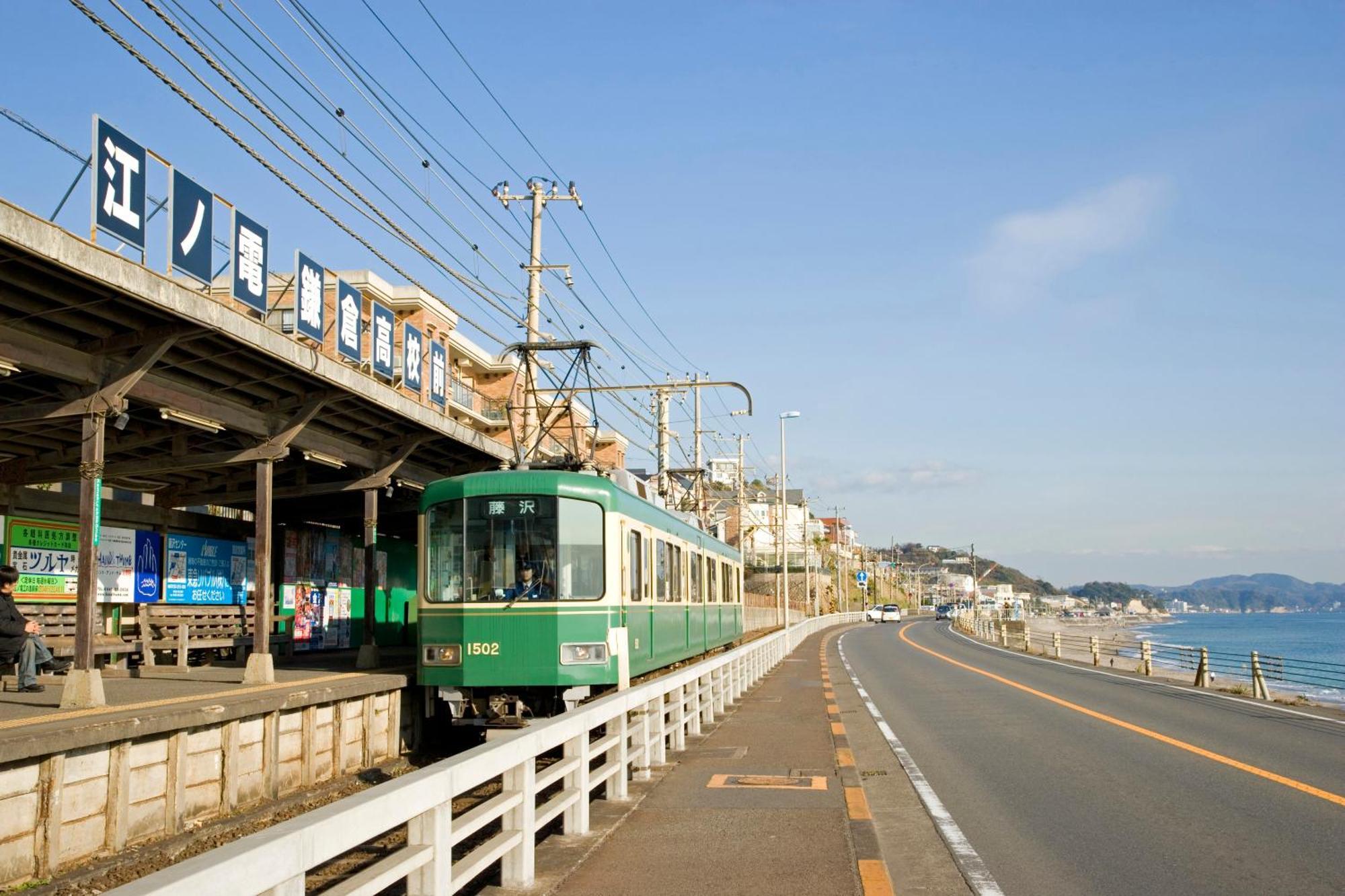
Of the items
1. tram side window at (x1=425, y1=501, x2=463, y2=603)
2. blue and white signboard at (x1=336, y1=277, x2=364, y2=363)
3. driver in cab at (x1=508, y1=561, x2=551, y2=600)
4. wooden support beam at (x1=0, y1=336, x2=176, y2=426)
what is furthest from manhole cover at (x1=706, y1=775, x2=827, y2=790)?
blue and white signboard at (x1=336, y1=277, x2=364, y2=363)

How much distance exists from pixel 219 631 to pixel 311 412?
6390 millimetres

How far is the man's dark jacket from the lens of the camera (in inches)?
495

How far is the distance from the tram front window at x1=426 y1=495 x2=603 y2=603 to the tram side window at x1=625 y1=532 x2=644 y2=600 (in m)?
1.15

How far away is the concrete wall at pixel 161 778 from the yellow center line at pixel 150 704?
62 centimetres

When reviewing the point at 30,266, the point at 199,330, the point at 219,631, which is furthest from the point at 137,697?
the point at 219,631

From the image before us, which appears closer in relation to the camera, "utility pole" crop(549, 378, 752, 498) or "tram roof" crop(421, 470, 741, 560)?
"tram roof" crop(421, 470, 741, 560)

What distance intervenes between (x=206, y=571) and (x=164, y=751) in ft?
35.0

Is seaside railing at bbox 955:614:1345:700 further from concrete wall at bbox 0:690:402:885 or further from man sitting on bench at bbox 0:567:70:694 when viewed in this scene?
man sitting on bench at bbox 0:567:70:694

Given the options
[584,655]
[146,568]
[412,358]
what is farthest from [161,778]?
[412,358]

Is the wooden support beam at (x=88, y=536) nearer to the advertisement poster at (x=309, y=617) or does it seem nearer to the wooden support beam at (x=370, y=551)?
the wooden support beam at (x=370, y=551)

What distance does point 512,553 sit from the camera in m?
13.8

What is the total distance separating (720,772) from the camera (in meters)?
11.1

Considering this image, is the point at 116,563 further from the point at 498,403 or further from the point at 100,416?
the point at 498,403

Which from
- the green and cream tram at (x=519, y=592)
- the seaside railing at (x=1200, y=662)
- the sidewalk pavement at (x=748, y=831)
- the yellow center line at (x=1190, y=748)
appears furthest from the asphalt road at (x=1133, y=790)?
the green and cream tram at (x=519, y=592)
